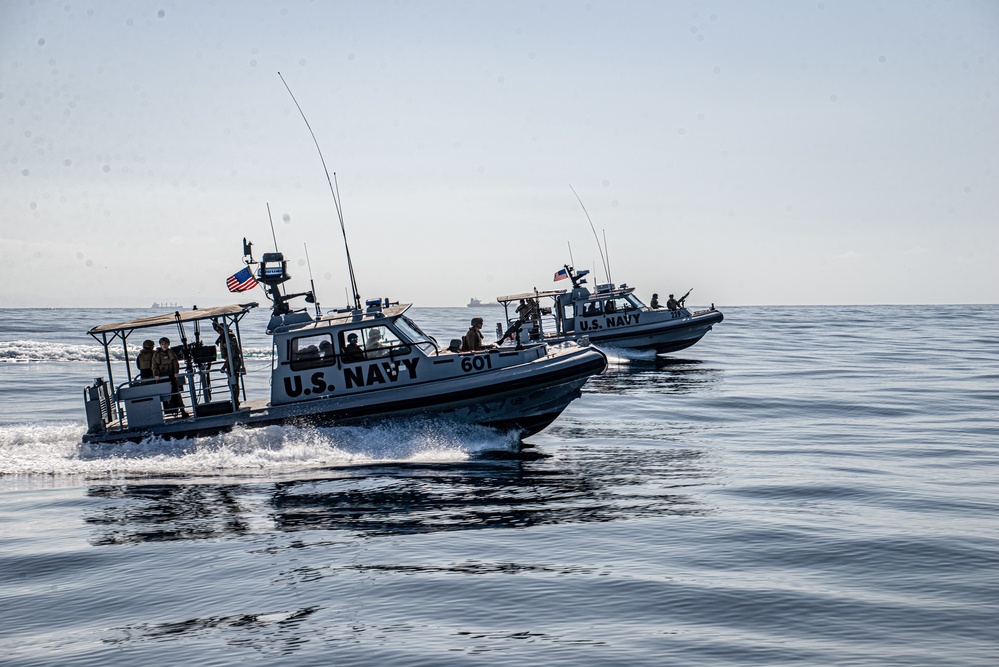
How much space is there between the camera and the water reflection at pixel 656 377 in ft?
81.2

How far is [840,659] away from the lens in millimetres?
5973

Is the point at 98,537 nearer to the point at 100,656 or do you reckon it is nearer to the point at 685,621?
the point at 100,656

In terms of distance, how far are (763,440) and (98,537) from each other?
11180mm

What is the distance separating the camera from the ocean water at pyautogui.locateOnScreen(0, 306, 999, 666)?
644 centimetres

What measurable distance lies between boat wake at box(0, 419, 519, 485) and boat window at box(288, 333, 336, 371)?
1.09m

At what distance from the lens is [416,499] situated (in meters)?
11.1

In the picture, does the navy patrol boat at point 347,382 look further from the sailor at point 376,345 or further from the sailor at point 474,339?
the sailor at point 474,339

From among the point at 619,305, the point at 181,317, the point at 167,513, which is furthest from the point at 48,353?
the point at 167,513

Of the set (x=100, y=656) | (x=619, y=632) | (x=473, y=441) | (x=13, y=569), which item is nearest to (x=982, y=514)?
(x=619, y=632)

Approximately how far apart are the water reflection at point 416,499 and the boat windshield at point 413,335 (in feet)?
7.22

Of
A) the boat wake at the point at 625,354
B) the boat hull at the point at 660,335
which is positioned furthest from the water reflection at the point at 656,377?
the boat hull at the point at 660,335

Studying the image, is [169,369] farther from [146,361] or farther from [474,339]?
[474,339]

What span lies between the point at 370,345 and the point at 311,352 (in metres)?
0.99

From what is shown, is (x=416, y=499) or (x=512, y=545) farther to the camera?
(x=416, y=499)
